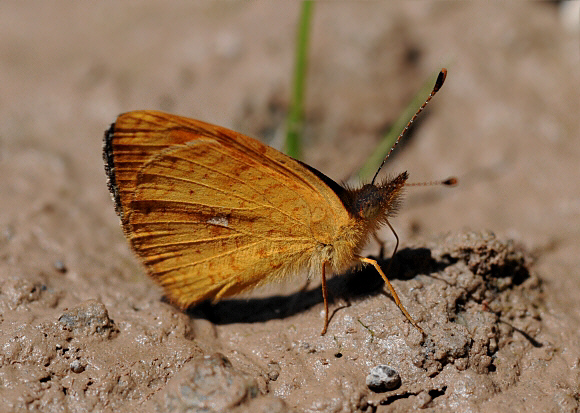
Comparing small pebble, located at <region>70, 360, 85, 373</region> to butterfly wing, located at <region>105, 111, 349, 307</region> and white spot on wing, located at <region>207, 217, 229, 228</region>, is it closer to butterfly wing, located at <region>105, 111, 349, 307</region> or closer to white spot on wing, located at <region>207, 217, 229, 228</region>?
butterfly wing, located at <region>105, 111, 349, 307</region>

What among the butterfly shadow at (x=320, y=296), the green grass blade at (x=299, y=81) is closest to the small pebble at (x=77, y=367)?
the butterfly shadow at (x=320, y=296)

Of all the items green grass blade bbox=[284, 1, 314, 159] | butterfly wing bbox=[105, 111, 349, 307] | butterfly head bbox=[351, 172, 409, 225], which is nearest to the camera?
butterfly wing bbox=[105, 111, 349, 307]

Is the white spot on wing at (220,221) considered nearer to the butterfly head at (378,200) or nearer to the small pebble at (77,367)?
the butterfly head at (378,200)

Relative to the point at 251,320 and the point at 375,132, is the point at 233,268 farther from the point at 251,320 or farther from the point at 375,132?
the point at 375,132

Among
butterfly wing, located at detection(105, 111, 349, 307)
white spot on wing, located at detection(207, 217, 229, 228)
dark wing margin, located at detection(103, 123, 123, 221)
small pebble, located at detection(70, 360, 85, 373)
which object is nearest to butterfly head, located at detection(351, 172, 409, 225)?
butterfly wing, located at detection(105, 111, 349, 307)

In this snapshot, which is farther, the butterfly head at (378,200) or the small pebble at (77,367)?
the butterfly head at (378,200)

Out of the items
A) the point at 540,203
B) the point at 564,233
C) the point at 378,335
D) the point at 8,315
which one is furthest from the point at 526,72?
the point at 8,315
